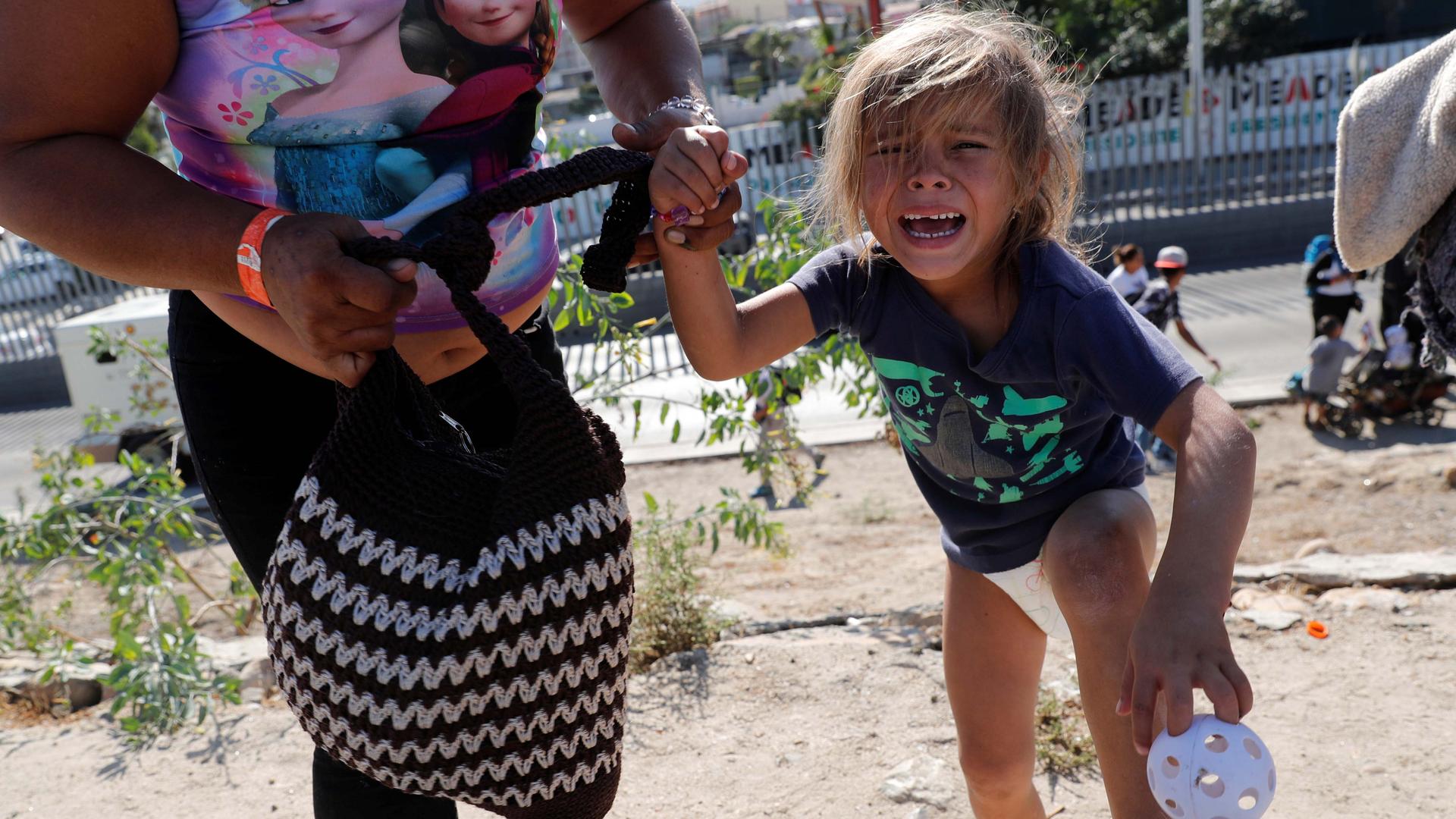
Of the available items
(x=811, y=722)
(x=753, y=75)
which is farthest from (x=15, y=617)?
(x=753, y=75)

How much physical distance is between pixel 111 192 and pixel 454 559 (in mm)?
558

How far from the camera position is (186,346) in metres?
1.54

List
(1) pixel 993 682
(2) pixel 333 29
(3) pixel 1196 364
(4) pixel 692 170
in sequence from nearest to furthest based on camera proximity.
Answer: (2) pixel 333 29 → (4) pixel 692 170 → (1) pixel 993 682 → (3) pixel 1196 364

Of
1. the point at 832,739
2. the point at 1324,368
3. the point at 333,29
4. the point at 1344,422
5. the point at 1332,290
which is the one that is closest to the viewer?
the point at 333,29

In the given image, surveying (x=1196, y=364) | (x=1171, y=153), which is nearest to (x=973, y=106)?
(x=1196, y=364)

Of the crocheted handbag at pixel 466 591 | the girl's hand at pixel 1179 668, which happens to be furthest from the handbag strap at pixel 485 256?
the girl's hand at pixel 1179 668

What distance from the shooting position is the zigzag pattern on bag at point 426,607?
46.1 inches

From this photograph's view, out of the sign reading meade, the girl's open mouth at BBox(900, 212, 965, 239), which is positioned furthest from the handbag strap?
the sign reading meade

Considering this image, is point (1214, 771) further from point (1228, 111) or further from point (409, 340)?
point (1228, 111)

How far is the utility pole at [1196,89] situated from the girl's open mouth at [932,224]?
46.2 feet

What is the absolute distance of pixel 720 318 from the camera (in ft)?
5.65

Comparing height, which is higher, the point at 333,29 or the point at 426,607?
the point at 333,29

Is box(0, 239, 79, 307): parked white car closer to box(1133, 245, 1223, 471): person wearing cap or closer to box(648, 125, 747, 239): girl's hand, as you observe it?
box(1133, 245, 1223, 471): person wearing cap

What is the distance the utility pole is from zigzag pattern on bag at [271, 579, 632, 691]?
1487 cm
